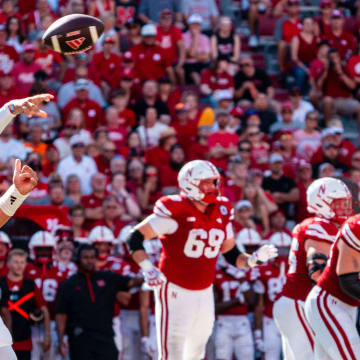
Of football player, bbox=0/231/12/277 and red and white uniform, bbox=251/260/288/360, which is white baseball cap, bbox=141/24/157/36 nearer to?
red and white uniform, bbox=251/260/288/360

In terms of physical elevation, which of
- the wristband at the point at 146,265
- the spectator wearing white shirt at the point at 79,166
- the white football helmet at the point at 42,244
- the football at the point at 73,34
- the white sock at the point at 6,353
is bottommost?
the white football helmet at the point at 42,244

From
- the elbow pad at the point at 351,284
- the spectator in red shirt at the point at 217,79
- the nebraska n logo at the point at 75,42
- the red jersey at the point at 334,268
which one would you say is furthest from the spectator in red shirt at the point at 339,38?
the elbow pad at the point at 351,284

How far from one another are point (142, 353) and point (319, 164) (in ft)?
11.5

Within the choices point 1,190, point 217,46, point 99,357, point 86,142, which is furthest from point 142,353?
point 217,46

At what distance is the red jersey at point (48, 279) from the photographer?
981 centimetres

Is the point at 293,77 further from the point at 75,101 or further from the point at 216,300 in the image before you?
the point at 216,300

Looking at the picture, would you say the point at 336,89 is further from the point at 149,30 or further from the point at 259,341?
the point at 259,341

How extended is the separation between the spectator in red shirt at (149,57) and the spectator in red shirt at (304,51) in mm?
1929

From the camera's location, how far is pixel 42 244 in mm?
9992

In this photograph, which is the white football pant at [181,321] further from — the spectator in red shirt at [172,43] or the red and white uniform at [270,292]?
the spectator in red shirt at [172,43]

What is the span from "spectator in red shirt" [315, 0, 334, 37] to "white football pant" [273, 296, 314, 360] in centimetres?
790

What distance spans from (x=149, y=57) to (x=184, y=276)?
20.4 ft

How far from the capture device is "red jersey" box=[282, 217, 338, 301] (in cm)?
716

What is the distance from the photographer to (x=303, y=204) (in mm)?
11406
